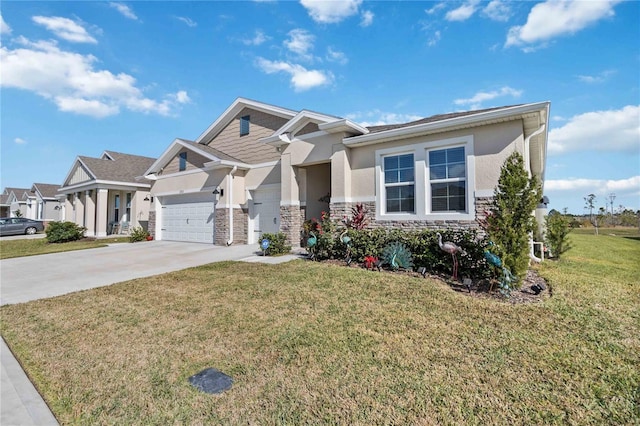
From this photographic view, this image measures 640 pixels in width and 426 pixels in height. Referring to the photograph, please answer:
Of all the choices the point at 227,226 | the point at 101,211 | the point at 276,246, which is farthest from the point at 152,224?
the point at 276,246

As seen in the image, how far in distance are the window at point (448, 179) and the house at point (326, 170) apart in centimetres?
3

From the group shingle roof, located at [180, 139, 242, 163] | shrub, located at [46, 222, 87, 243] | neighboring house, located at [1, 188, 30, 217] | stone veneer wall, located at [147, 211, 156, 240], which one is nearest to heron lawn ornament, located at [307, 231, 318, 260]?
shingle roof, located at [180, 139, 242, 163]

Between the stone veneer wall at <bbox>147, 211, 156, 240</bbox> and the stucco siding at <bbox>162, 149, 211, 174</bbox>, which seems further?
the stone veneer wall at <bbox>147, 211, 156, 240</bbox>

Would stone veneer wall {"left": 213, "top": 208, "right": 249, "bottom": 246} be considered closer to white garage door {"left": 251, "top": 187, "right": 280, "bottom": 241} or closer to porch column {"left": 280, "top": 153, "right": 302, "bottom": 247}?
white garage door {"left": 251, "top": 187, "right": 280, "bottom": 241}

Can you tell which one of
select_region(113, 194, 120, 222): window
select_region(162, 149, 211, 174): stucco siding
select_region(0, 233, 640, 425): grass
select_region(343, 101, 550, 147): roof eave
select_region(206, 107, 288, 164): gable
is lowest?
select_region(0, 233, 640, 425): grass

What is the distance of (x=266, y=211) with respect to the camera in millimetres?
13797

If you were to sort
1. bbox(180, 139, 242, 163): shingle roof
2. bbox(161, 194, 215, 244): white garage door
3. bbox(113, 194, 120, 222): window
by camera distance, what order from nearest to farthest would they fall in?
1. bbox(180, 139, 242, 163): shingle roof
2. bbox(161, 194, 215, 244): white garage door
3. bbox(113, 194, 120, 222): window

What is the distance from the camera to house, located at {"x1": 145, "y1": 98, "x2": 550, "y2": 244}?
27.1 ft

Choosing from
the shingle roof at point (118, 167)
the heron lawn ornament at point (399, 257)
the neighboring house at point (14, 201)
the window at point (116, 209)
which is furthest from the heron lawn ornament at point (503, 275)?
the neighboring house at point (14, 201)

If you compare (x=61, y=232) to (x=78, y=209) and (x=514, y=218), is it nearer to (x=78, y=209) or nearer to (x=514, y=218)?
(x=78, y=209)

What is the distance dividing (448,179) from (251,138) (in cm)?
Answer: 950

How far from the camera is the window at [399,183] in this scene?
945 cm

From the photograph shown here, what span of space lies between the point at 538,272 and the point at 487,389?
239 inches

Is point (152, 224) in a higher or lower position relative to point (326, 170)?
lower
